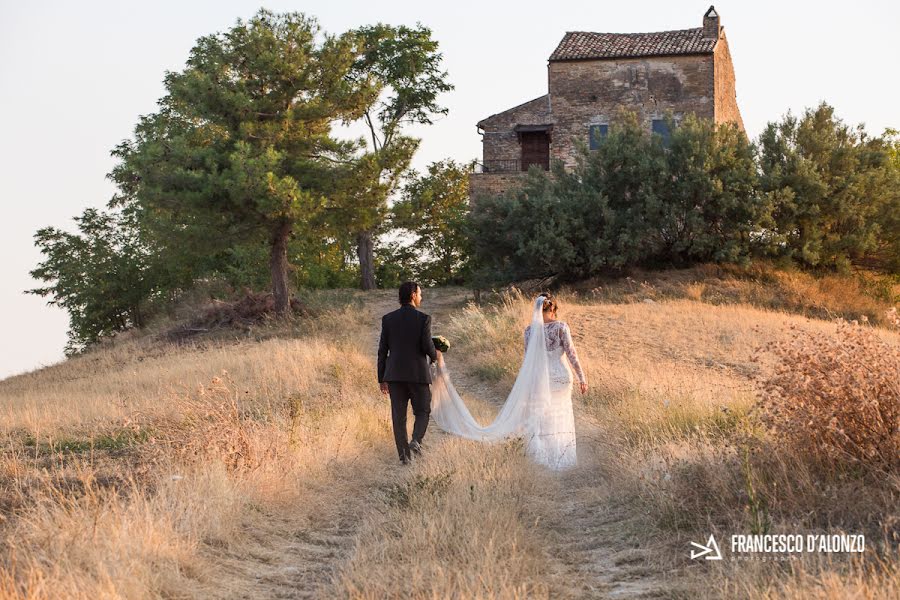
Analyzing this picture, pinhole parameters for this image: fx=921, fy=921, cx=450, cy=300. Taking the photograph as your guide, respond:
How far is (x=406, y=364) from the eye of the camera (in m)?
10.3

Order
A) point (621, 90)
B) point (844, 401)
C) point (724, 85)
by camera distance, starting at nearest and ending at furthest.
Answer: point (844, 401), point (621, 90), point (724, 85)

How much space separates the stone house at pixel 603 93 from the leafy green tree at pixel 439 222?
2.43m

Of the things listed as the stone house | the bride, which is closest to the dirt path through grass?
the bride

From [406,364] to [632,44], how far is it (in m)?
37.3

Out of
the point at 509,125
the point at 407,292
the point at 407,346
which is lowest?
the point at 407,346

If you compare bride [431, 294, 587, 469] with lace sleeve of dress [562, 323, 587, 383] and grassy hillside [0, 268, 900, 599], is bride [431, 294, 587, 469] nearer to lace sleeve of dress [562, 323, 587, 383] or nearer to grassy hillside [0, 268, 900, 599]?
lace sleeve of dress [562, 323, 587, 383]

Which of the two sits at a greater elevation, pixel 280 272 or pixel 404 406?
pixel 280 272

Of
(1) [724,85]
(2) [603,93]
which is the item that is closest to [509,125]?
(2) [603,93]

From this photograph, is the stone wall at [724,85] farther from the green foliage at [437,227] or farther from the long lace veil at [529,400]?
the long lace veil at [529,400]

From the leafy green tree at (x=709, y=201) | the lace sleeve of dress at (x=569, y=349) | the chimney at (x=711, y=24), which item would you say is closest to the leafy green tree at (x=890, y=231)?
the leafy green tree at (x=709, y=201)

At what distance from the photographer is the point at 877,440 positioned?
21.4 ft

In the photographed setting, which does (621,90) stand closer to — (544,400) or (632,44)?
(632,44)

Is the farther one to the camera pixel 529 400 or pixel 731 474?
pixel 529 400

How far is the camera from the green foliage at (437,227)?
149 ft
